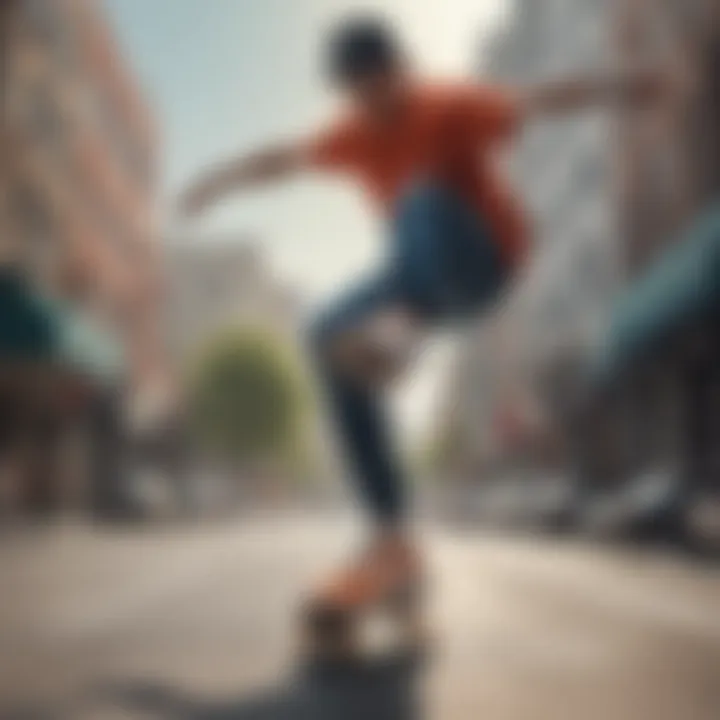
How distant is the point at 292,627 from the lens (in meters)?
0.91

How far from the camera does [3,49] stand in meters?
1.24

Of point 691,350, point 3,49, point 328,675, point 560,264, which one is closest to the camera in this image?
point 328,675

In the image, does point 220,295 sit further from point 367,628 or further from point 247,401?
point 367,628

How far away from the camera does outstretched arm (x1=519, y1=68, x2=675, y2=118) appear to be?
1013 millimetres

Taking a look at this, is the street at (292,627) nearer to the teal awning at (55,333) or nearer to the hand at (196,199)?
the teal awning at (55,333)

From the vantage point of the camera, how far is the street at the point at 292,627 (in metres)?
0.77

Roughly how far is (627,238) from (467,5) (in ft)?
0.96

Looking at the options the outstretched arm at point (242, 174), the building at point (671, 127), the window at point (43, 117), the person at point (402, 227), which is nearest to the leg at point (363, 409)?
the person at point (402, 227)

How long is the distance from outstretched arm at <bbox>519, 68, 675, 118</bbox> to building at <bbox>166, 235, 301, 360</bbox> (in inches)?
12.0

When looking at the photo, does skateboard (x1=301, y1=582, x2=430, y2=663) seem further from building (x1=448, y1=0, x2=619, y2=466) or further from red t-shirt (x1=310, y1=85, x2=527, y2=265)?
red t-shirt (x1=310, y1=85, x2=527, y2=265)

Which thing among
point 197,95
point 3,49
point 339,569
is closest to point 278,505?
point 339,569

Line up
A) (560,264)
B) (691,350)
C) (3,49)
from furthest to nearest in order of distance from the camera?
(3,49) → (691,350) → (560,264)

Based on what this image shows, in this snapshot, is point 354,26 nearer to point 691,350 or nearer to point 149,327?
point 149,327

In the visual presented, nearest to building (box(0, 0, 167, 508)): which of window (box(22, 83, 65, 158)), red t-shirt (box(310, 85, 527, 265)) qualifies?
window (box(22, 83, 65, 158))
